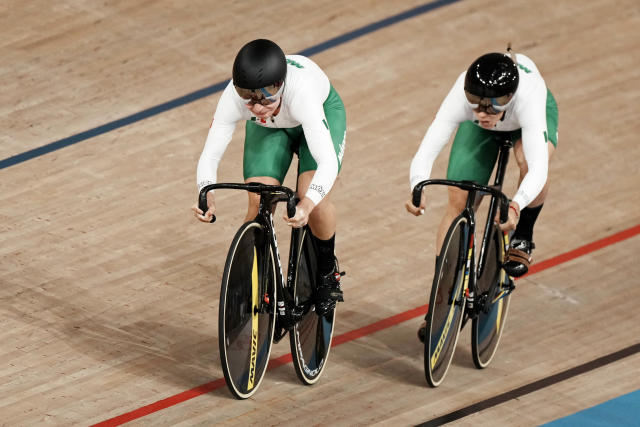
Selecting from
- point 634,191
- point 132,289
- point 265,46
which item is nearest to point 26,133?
point 132,289

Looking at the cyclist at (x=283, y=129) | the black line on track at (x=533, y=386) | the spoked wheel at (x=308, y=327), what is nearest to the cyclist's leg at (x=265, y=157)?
the cyclist at (x=283, y=129)

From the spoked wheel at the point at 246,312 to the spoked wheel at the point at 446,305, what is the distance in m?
0.59

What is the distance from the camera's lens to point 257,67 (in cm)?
450

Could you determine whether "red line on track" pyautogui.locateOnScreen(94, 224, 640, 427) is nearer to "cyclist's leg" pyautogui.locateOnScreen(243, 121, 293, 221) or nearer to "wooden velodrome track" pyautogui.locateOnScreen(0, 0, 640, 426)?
"wooden velodrome track" pyautogui.locateOnScreen(0, 0, 640, 426)

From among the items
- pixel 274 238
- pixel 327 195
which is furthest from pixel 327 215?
pixel 274 238

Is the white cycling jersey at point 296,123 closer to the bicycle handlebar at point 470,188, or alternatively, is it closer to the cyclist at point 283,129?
the cyclist at point 283,129

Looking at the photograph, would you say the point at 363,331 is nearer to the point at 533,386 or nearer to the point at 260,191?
the point at 533,386

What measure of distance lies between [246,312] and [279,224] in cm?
156

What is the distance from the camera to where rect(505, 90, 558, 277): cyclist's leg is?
519 cm

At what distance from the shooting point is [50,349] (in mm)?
5242

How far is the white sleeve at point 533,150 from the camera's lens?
190 inches

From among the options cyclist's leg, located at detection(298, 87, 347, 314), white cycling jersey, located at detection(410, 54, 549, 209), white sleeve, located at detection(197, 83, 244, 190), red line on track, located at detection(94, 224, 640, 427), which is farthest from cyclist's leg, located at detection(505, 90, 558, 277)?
white sleeve, located at detection(197, 83, 244, 190)

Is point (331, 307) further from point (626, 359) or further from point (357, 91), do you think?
point (357, 91)

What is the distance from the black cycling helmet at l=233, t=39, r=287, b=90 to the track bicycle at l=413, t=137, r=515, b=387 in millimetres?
678
